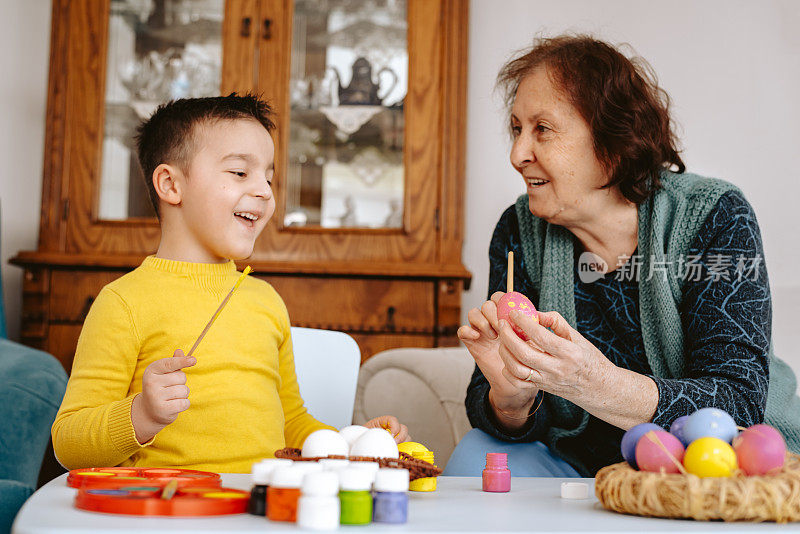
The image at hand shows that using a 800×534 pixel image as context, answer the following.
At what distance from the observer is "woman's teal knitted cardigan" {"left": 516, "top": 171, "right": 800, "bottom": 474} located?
134 centimetres

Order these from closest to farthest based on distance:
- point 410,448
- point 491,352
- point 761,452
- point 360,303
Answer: point 761,452 → point 410,448 → point 491,352 → point 360,303

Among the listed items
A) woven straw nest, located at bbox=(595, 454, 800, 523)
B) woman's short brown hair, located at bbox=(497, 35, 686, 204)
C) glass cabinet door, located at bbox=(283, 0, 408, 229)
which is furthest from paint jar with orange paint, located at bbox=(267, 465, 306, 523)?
glass cabinet door, located at bbox=(283, 0, 408, 229)

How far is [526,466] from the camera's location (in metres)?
1.34

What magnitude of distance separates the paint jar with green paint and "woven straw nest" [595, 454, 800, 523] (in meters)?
0.24

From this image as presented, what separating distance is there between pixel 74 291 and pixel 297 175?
29.9 inches

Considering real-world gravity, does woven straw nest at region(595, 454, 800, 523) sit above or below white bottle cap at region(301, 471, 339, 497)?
below

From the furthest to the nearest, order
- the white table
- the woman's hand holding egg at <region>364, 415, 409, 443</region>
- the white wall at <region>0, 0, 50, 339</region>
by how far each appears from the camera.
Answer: the white wall at <region>0, 0, 50, 339</region>
the woman's hand holding egg at <region>364, 415, 409, 443</region>
the white table

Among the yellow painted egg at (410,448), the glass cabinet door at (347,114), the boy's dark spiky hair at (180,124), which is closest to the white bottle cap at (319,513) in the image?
the yellow painted egg at (410,448)

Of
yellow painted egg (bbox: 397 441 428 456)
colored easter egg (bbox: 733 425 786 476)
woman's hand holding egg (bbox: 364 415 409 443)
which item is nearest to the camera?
colored easter egg (bbox: 733 425 786 476)

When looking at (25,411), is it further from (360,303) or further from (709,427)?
(709,427)

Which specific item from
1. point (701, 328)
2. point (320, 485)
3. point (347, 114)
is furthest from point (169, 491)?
point (347, 114)

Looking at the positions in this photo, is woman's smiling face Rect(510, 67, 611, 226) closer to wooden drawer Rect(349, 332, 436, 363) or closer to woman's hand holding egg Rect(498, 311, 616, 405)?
woman's hand holding egg Rect(498, 311, 616, 405)

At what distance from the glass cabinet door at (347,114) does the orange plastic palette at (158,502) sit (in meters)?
1.85

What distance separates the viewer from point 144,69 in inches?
101
